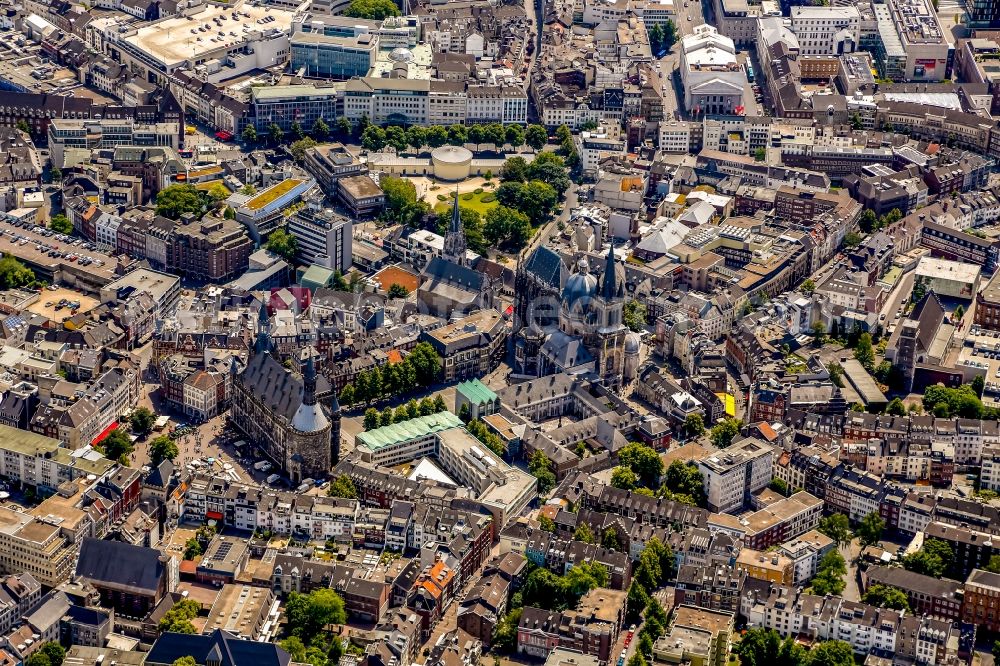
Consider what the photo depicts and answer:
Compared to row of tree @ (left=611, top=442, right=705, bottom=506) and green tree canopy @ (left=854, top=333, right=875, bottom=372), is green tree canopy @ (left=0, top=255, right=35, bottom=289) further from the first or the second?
green tree canopy @ (left=854, top=333, right=875, bottom=372)

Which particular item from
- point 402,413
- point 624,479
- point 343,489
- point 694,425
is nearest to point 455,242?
point 402,413

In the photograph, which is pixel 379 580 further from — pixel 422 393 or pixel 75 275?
pixel 75 275

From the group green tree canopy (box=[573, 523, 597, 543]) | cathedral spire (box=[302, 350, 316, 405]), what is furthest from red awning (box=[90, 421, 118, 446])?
green tree canopy (box=[573, 523, 597, 543])

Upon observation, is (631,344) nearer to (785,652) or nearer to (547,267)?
(547,267)

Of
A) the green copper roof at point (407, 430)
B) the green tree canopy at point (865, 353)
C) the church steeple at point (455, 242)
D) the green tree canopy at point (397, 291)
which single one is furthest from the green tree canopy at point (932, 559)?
the green tree canopy at point (397, 291)

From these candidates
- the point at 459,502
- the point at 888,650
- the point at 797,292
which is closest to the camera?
the point at 888,650

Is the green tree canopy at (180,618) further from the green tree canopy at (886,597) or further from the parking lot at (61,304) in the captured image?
the green tree canopy at (886,597)

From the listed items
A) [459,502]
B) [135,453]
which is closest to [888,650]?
[459,502]
